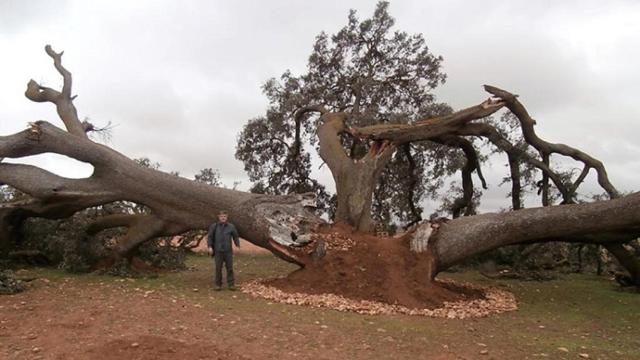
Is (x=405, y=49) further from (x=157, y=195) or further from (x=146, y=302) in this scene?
(x=146, y=302)

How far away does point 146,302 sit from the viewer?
26.2 feet

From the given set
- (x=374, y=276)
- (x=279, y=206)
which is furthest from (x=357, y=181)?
(x=374, y=276)

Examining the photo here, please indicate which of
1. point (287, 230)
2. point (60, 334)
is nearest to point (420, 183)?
point (287, 230)

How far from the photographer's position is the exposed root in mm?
8414

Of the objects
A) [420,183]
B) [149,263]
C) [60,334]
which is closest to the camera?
[60,334]

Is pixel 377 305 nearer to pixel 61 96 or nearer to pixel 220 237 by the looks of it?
pixel 220 237

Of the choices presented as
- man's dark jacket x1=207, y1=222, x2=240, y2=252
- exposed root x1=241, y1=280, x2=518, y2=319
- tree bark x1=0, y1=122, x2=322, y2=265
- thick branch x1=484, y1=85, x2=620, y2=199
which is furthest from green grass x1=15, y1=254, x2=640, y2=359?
thick branch x1=484, y1=85, x2=620, y2=199

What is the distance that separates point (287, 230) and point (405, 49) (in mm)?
9648

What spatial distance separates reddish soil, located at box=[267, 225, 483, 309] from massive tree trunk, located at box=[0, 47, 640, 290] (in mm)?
265

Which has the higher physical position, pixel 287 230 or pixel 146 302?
pixel 287 230

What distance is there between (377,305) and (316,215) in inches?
119

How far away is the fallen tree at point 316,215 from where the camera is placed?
1007 cm

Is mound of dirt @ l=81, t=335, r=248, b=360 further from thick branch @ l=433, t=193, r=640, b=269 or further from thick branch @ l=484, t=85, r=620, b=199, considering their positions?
thick branch @ l=484, t=85, r=620, b=199

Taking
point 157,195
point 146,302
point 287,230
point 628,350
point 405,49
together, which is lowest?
point 628,350
